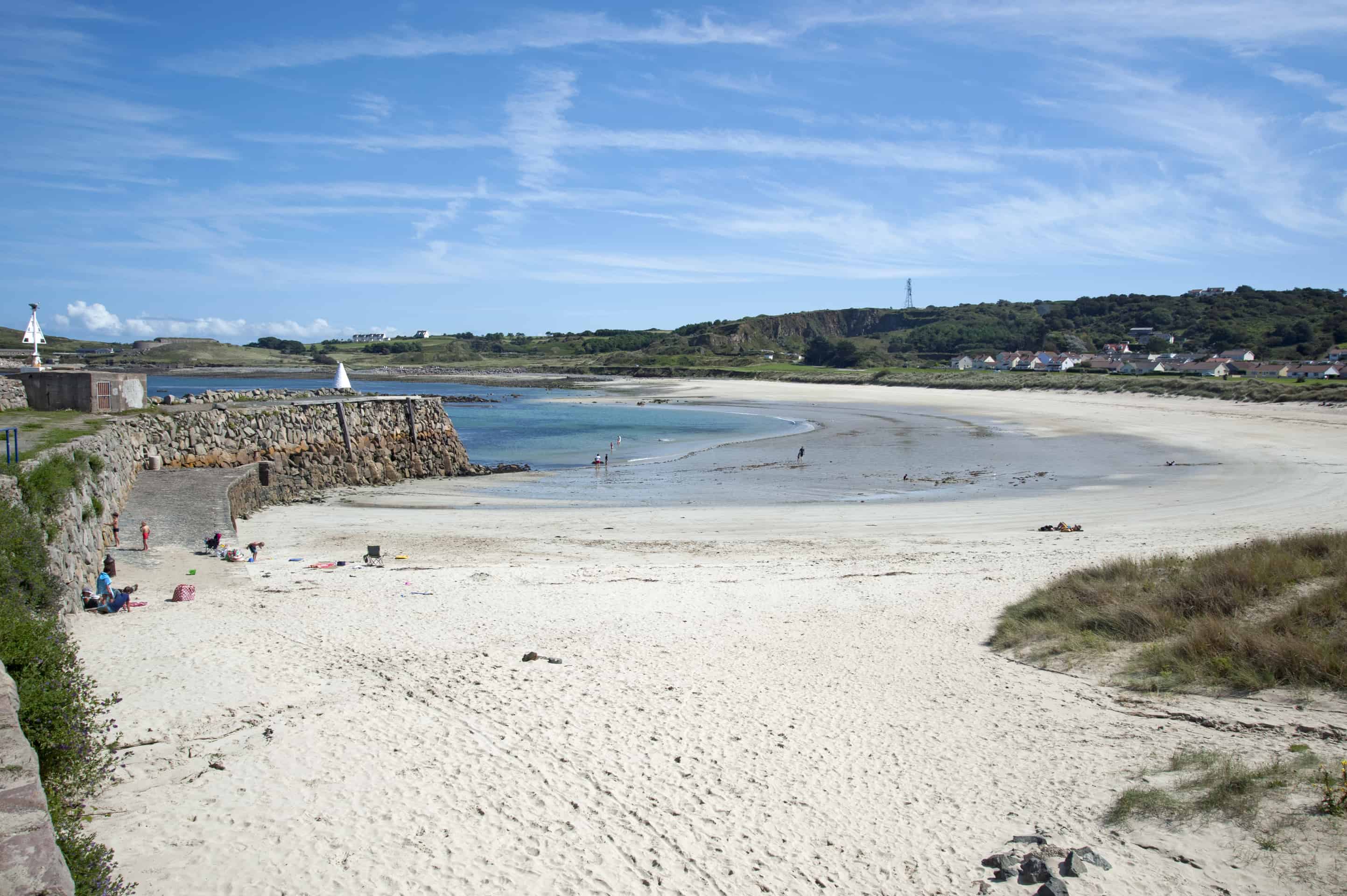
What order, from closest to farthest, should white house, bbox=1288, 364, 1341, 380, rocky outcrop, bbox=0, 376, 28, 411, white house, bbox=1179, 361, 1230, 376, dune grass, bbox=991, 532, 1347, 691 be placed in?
1. dune grass, bbox=991, 532, 1347, 691
2. rocky outcrop, bbox=0, 376, 28, 411
3. white house, bbox=1288, 364, 1341, 380
4. white house, bbox=1179, 361, 1230, 376

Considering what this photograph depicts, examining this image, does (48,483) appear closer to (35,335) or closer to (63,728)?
(63,728)

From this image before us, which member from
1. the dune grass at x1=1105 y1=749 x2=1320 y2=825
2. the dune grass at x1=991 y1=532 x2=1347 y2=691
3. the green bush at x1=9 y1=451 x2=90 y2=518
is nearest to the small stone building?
the green bush at x1=9 y1=451 x2=90 y2=518

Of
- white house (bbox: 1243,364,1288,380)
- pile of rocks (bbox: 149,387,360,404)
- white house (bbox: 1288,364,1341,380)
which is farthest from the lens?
white house (bbox: 1243,364,1288,380)

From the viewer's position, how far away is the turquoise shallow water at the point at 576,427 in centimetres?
3666

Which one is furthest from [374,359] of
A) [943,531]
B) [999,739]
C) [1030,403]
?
[999,739]

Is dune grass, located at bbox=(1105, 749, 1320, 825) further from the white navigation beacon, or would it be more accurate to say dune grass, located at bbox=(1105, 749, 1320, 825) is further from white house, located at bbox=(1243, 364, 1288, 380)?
white house, located at bbox=(1243, 364, 1288, 380)

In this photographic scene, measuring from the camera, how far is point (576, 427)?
161ft

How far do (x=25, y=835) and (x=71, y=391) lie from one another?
22880 mm

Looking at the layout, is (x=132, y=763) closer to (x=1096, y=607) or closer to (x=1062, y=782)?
(x=1062, y=782)

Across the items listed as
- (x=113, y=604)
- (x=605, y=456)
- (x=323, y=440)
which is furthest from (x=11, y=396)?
(x=605, y=456)

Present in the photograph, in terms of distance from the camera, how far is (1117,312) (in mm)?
139750

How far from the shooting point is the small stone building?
2122 cm

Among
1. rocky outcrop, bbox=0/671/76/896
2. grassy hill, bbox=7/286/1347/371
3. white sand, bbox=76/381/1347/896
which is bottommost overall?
white sand, bbox=76/381/1347/896

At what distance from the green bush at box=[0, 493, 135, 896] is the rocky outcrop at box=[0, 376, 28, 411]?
17.7 m
